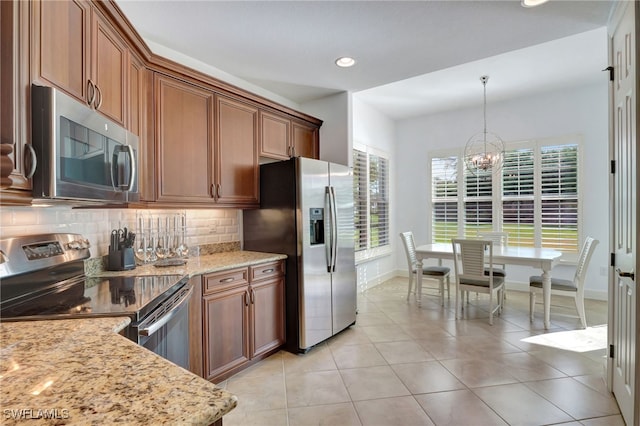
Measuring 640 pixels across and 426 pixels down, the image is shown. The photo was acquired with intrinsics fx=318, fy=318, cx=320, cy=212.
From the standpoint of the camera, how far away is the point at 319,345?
310 centimetres

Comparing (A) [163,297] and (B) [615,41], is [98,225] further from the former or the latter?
(B) [615,41]

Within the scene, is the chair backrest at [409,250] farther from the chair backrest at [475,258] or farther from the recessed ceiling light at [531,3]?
the recessed ceiling light at [531,3]

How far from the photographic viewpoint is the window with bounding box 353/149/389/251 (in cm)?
491

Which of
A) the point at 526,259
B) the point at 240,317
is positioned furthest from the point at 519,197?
the point at 240,317

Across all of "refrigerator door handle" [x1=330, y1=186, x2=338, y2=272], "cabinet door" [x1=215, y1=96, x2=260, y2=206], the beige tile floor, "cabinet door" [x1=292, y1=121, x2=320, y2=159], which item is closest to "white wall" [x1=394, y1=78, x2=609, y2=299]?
the beige tile floor

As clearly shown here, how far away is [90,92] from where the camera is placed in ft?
5.44

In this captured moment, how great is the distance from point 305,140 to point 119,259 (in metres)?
2.35

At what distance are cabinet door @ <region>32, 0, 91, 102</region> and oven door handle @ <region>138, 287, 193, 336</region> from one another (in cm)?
113

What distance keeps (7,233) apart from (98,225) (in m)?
0.68

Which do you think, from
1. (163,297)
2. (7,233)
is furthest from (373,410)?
(7,233)

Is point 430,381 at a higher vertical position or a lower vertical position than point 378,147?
lower

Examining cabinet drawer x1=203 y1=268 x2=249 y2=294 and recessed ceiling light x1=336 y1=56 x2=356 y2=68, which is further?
recessed ceiling light x1=336 y1=56 x2=356 y2=68

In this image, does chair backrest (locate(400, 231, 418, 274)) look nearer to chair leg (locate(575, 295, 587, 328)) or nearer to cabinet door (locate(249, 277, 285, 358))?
chair leg (locate(575, 295, 587, 328))

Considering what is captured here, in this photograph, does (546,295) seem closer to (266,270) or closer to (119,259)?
(266,270)
